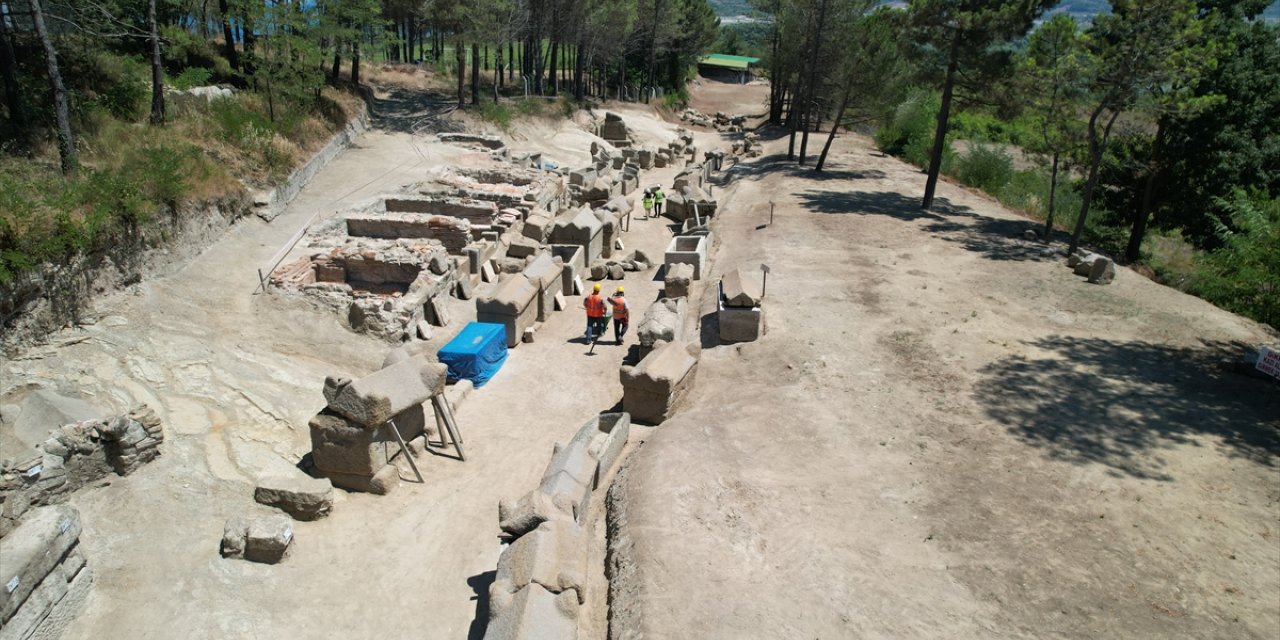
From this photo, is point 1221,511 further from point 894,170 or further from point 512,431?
point 894,170

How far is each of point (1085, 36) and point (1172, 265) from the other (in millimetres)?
9111

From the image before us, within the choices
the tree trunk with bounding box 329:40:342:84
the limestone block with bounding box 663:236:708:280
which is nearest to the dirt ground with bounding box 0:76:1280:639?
the limestone block with bounding box 663:236:708:280

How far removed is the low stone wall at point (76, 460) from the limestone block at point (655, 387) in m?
5.90

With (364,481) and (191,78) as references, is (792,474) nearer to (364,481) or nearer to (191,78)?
(364,481)

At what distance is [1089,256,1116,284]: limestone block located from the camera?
15.1 metres

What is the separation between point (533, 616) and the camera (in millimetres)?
5750

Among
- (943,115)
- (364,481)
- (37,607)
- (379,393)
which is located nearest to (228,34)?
(379,393)

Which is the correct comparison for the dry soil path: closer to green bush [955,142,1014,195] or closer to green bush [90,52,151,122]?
green bush [90,52,151,122]

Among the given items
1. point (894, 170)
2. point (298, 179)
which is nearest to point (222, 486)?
point (298, 179)

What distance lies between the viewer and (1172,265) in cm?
2114

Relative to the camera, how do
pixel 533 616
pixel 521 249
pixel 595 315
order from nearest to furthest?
pixel 533 616
pixel 595 315
pixel 521 249

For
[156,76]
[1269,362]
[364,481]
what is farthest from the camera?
[156,76]

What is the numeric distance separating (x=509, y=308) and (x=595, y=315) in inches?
63.6

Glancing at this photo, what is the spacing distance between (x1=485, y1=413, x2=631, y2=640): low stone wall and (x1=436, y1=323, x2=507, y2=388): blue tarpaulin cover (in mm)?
3631
